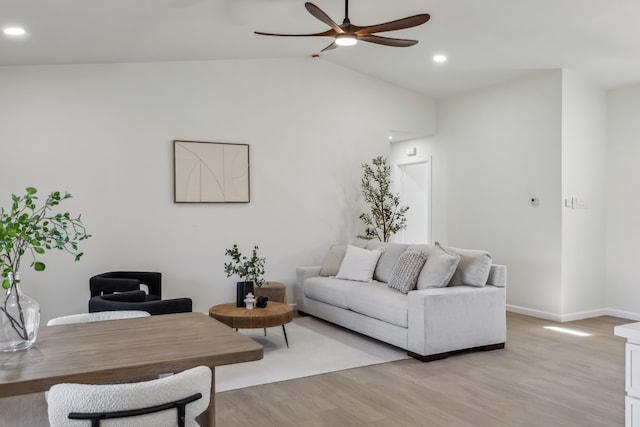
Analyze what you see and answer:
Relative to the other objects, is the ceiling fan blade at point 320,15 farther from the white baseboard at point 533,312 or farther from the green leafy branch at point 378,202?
the white baseboard at point 533,312

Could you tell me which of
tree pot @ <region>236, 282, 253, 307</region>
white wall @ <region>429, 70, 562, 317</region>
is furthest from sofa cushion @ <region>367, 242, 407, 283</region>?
white wall @ <region>429, 70, 562, 317</region>

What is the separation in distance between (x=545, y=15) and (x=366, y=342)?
3.38m

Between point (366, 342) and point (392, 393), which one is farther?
point (366, 342)

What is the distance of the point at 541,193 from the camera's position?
240 inches

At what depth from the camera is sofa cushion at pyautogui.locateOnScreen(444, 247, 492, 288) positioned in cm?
470

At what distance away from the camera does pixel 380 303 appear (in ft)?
15.5

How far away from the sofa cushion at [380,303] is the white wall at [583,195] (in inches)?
91.6

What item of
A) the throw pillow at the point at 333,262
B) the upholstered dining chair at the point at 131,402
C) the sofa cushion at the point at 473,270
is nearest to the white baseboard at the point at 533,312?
the sofa cushion at the point at 473,270

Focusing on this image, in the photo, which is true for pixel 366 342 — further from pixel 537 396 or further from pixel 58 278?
pixel 58 278

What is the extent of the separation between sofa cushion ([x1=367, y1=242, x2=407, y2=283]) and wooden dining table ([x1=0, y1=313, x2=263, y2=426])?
138 inches

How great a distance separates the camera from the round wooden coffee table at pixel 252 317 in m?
4.48

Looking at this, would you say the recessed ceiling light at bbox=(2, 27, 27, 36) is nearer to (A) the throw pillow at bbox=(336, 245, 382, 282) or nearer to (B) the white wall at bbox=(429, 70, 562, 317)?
(A) the throw pillow at bbox=(336, 245, 382, 282)

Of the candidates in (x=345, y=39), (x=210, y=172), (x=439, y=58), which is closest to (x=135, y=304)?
(x=345, y=39)

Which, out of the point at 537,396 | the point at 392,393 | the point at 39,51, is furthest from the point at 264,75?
the point at 537,396
